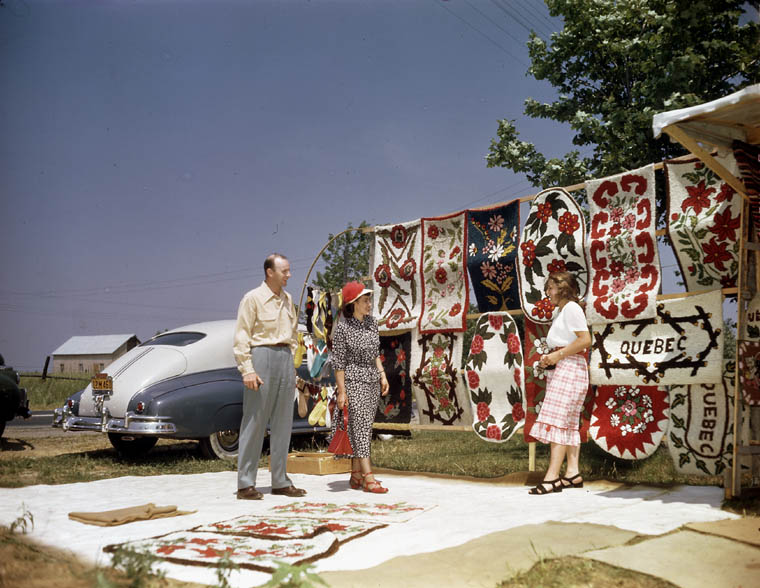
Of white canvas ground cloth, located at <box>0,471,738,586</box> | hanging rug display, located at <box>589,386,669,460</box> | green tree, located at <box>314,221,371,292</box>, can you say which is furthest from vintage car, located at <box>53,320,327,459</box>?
green tree, located at <box>314,221,371,292</box>

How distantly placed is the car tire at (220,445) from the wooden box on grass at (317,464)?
1306mm

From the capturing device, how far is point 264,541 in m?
3.90

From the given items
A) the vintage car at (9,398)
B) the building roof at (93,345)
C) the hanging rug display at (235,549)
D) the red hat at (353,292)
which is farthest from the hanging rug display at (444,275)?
the building roof at (93,345)

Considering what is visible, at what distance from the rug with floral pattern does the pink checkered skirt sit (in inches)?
27.3

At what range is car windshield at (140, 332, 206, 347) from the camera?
896cm

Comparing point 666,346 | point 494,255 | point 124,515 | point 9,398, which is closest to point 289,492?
point 124,515

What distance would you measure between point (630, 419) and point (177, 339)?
228 inches

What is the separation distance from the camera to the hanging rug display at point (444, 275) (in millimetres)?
7070

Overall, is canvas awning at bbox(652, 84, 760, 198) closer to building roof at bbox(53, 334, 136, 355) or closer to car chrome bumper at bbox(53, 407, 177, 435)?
car chrome bumper at bbox(53, 407, 177, 435)

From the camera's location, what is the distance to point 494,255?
680 cm

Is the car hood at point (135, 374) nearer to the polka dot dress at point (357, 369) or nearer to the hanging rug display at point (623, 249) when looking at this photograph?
the polka dot dress at point (357, 369)

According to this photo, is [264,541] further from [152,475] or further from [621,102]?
[621,102]

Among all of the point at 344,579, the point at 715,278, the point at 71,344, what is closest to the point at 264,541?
the point at 344,579

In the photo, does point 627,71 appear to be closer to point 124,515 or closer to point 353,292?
point 353,292
